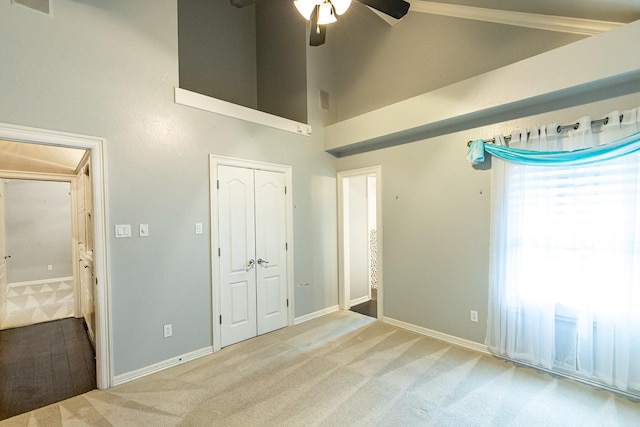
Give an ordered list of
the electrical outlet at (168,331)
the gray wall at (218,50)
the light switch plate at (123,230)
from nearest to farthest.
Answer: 1. the light switch plate at (123,230)
2. the electrical outlet at (168,331)
3. the gray wall at (218,50)

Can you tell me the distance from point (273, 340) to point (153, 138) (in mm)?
2594

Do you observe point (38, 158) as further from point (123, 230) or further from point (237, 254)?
point (237, 254)

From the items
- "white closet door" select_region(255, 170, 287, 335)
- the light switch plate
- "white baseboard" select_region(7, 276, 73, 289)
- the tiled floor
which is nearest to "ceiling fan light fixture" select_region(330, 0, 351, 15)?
"white closet door" select_region(255, 170, 287, 335)

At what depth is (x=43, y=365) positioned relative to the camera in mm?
2904

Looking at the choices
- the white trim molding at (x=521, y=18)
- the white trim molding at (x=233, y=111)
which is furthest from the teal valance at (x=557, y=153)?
the white trim molding at (x=233, y=111)

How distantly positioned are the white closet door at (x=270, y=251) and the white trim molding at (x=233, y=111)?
2.12 ft

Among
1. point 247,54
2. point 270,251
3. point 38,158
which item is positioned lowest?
point 270,251

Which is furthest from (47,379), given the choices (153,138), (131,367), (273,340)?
(153,138)

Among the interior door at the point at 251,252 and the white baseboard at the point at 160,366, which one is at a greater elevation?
the interior door at the point at 251,252

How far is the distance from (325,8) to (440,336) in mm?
3555

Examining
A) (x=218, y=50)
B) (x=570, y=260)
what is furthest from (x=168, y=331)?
(x=218, y=50)

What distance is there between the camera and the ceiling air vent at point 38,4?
2107 millimetres

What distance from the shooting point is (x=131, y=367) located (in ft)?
8.43

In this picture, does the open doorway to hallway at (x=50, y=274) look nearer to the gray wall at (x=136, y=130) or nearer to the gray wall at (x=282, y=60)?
the gray wall at (x=136, y=130)
